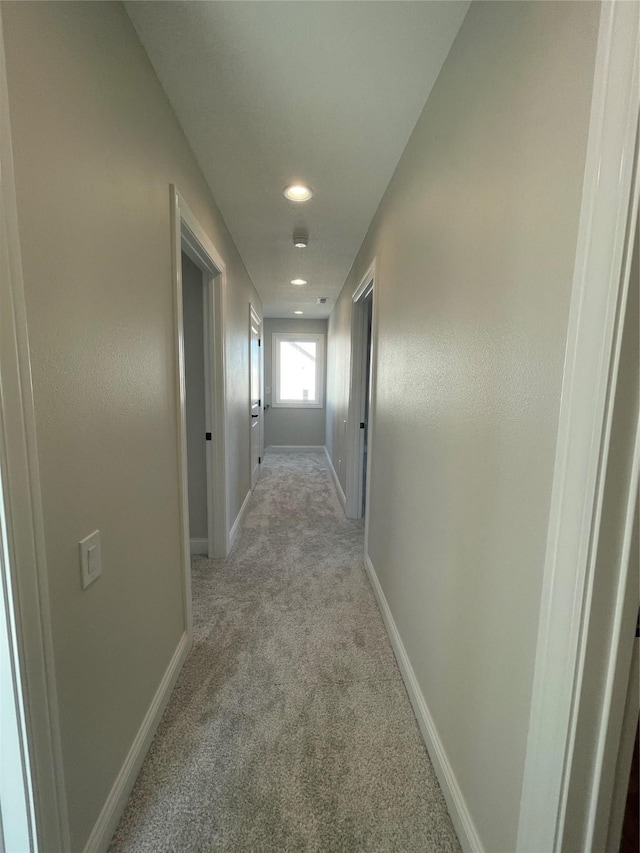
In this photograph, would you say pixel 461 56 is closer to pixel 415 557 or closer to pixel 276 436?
pixel 415 557

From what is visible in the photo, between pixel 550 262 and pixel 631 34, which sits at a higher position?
pixel 631 34

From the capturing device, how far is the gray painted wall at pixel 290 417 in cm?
650

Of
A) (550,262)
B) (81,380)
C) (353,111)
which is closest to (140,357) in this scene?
(81,380)

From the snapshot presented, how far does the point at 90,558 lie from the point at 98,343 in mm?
588

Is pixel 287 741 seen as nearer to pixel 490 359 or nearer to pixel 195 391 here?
pixel 490 359

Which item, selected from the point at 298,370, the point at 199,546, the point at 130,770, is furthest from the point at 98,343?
the point at 298,370

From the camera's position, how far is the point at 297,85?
1348 mm

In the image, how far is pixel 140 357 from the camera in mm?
1236

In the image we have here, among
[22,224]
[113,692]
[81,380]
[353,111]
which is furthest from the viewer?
[353,111]

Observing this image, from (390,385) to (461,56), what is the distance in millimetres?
1291

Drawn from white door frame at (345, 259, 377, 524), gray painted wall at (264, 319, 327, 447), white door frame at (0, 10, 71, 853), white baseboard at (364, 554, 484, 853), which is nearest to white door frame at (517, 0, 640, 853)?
white baseboard at (364, 554, 484, 853)

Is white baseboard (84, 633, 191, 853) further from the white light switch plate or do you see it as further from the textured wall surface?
the white light switch plate

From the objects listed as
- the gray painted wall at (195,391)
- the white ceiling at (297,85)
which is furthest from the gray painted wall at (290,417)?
the white ceiling at (297,85)

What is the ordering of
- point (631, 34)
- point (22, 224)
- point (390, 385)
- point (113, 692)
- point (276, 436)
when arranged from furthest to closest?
point (276, 436), point (390, 385), point (113, 692), point (22, 224), point (631, 34)
